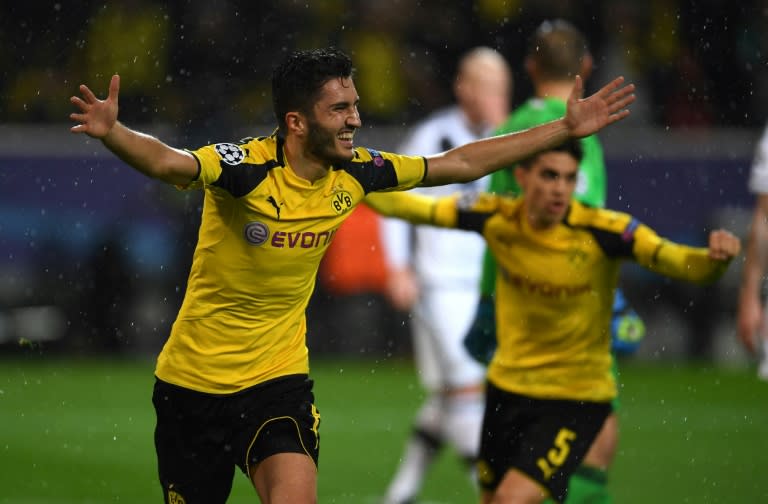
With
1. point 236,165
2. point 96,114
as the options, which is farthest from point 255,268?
point 96,114

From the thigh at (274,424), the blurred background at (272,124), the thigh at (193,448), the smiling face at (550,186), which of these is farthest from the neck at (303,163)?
the blurred background at (272,124)

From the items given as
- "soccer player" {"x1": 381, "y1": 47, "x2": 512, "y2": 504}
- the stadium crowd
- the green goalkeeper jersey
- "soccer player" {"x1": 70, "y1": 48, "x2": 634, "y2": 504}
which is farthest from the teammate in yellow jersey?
the stadium crowd

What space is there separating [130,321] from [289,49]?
130 inches

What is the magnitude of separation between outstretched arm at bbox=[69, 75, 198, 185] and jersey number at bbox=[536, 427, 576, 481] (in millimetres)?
1959

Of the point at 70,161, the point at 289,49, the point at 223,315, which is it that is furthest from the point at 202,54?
the point at 223,315

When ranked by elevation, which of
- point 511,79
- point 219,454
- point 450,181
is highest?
point 511,79

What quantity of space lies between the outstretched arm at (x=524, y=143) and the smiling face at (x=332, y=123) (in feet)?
1.52

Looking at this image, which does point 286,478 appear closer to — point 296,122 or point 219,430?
point 219,430

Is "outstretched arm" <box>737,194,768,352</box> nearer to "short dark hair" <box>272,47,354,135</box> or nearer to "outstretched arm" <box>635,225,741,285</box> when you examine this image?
"outstretched arm" <box>635,225,741,285</box>

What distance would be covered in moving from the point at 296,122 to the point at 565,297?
1519 mm

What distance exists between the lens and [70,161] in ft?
47.3

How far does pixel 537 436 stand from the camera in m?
6.07

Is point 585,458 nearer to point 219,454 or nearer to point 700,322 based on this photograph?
point 219,454

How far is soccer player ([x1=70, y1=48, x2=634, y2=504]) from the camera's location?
5234mm
